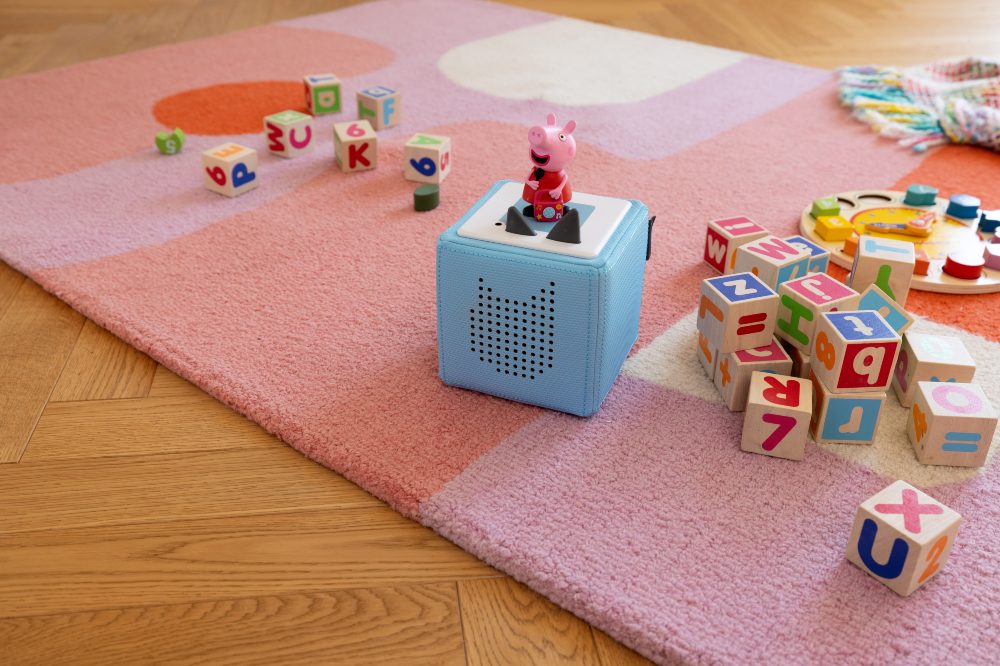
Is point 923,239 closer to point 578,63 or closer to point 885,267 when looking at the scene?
point 885,267

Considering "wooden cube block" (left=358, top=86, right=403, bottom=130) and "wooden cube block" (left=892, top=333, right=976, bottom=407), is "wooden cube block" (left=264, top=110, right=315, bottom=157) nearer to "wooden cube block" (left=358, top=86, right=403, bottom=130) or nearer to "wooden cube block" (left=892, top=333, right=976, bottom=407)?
"wooden cube block" (left=358, top=86, right=403, bottom=130)

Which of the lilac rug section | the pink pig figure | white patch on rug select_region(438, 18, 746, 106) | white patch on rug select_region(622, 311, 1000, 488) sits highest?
the pink pig figure

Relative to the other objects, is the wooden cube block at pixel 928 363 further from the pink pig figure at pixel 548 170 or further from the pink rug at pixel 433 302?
the pink pig figure at pixel 548 170

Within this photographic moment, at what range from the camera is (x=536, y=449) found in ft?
3.14

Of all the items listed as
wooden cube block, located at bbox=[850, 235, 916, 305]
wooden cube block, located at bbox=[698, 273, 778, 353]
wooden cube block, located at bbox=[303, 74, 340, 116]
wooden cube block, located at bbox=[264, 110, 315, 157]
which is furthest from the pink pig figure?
wooden cube block, located at bbox=[303, 74, 340, 116]

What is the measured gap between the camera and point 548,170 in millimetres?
993

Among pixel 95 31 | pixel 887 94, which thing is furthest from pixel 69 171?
pixel 887 94

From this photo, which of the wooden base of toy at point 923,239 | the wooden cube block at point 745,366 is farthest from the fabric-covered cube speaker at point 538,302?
the wooden base of toy at point 923,239

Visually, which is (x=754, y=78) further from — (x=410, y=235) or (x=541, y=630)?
(x=541, y=630)

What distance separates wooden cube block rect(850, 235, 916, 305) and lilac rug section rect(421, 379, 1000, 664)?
0.29 m

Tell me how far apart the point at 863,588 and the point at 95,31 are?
8.14ft

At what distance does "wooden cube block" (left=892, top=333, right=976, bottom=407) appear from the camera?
985 mm

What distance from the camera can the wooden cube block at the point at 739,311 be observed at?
98cm

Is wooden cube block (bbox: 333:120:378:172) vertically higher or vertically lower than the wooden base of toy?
higher
